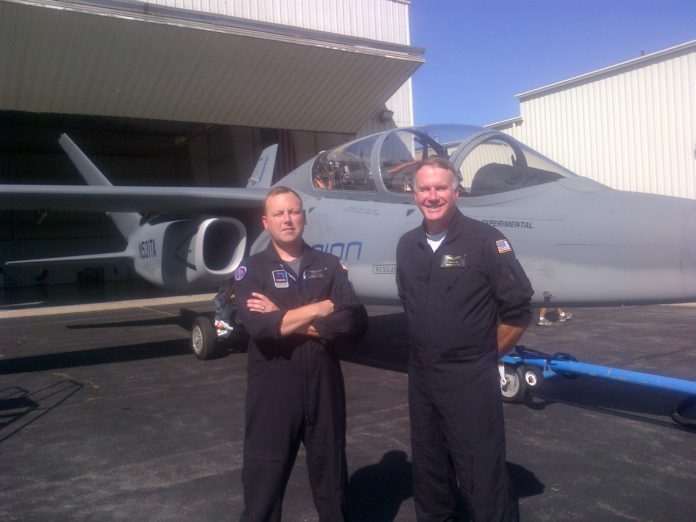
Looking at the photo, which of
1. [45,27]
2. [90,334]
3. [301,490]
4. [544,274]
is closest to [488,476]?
[301,490]

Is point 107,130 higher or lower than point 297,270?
higher

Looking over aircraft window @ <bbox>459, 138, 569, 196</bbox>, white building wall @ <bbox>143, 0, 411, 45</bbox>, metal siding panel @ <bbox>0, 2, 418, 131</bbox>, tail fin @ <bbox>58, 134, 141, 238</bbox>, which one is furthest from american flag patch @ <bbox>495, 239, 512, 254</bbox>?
white building wall @ <bbox>143, 0, 411, 45</bbox>

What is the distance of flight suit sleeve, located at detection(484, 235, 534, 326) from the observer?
2.62m

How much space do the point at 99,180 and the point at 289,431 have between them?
35.1 feet

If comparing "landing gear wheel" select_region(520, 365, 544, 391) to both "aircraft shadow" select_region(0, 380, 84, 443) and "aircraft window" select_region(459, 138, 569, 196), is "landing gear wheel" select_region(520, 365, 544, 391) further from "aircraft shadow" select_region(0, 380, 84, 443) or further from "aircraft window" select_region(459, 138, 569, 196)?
"aircraft shadow" select_region(0, 380, 84, 443)

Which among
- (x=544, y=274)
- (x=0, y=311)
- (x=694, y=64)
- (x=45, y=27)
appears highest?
(x=45, y=27)

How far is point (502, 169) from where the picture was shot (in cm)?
538

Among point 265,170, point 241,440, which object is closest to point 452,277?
point 241,440

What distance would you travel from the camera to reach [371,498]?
3.62m

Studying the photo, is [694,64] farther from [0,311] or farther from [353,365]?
[0,311]

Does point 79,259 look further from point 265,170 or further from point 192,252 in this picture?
point 265,170

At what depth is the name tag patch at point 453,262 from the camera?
8.75 feet

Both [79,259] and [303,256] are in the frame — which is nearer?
[303,256]

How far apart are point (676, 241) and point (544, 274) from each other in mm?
946
